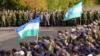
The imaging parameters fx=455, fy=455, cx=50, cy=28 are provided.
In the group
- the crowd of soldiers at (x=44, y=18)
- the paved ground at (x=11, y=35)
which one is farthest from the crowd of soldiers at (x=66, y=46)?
the crowd of soldiers at (x=44, y=18)

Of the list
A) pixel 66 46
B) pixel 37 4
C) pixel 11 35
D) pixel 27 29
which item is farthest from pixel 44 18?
pixel 27 29

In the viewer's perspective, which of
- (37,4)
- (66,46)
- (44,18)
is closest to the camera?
(66,46)

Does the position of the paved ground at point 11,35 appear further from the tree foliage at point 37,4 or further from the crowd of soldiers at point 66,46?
the tree foliage at point 37,4

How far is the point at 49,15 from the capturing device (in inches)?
1230

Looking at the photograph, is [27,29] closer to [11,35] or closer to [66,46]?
[66,46]

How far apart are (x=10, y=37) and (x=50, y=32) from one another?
8.98ft

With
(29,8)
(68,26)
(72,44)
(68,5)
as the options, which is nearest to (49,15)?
(68,26)

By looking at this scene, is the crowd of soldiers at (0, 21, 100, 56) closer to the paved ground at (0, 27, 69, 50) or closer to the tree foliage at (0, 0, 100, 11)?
the paved ground at (0, 27, 69, 50)

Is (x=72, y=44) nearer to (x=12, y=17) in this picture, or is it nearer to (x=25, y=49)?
(x=25, y=49)

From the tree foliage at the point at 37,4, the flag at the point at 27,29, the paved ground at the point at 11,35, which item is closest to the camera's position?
the flag at the point at 27,29

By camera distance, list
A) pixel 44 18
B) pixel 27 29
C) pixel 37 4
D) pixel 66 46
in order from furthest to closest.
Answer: pixel 37 4 < pixel 44 18 < pixel 66 46 < pixel 27 29

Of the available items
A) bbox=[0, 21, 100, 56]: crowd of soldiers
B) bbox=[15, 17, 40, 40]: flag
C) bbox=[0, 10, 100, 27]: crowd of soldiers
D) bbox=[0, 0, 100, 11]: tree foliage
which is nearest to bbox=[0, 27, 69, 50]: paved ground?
bbox=[0, 10, 100, 27]: crowd of soldiers

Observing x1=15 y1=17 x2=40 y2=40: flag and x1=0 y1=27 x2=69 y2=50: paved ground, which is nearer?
x1=15 y1=17 x2=40 y2=40: flag

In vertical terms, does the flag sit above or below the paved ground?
above
